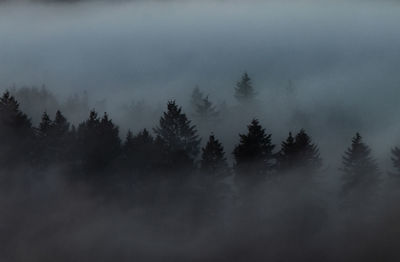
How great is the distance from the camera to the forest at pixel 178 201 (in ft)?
166

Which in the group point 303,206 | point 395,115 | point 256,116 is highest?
point 395,115

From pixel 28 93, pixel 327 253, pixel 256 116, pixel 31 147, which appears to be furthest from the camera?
pixel 28 93

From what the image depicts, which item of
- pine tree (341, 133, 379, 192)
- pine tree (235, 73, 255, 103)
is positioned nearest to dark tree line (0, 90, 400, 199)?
pine tree (341, 133, 379, 192)

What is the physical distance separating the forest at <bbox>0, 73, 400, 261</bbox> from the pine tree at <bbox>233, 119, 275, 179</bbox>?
87 mm

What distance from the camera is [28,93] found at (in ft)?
406

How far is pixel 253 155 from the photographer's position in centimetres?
5338

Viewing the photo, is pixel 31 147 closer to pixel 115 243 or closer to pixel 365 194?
pixel 115 243

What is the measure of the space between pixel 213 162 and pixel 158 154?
5.07m

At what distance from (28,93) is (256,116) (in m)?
49.2

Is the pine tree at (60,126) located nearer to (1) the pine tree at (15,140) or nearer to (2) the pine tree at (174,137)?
(1) the pine tree at (15,140)

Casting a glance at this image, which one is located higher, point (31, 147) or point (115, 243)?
point (31, 147)

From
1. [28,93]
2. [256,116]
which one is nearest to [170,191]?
[256,116]

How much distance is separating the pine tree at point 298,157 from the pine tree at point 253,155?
48.7 inches

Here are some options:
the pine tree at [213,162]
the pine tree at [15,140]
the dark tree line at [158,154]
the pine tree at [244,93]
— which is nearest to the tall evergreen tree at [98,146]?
the dark tree line at [158,154]
